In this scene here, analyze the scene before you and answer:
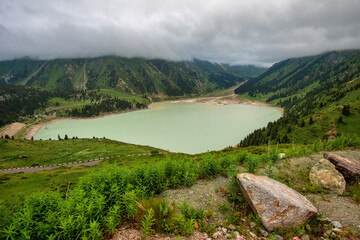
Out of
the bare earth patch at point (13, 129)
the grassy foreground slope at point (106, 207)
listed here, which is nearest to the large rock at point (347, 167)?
the grassy foreground slope at point (106, 207)

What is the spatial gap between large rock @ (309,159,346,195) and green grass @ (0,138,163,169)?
57921 mm

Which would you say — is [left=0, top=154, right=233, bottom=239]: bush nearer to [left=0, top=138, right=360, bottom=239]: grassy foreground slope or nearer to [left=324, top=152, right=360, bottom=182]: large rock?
[left=0, top=138, right=360, bottom=239]: grassy foreground slope

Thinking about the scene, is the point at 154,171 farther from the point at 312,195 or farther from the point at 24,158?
the point at 24,158

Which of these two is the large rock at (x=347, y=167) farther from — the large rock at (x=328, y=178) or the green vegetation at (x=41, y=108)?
the green vegetation at (x=41, y=108)

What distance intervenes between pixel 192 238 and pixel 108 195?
3.72 meters

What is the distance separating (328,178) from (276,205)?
4920 millimetres

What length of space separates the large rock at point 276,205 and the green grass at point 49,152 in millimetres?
58362

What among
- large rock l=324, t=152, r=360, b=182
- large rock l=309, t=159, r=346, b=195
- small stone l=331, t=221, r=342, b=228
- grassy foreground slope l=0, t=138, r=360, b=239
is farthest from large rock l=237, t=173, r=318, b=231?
large rock l=324, t=152, r=360, b=182

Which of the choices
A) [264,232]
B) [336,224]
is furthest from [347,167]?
[264,232]

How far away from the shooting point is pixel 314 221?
19.5 feet

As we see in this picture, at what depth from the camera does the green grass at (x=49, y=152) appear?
57.4m

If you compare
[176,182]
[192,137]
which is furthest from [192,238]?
[192,137]

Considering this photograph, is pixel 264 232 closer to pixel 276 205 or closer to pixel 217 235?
pixel 276 205

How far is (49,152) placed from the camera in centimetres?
6588
